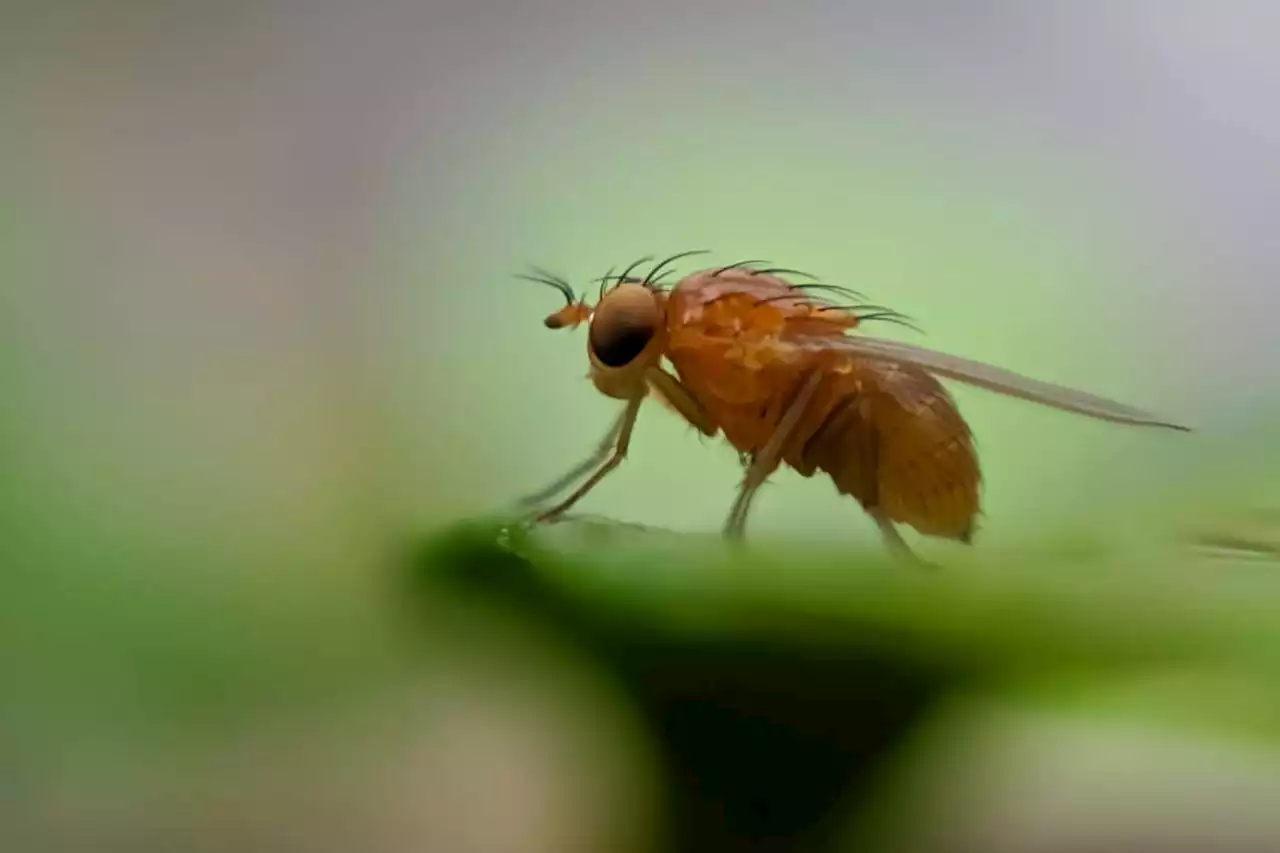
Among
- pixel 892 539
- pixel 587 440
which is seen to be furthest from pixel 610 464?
pixel 892 539

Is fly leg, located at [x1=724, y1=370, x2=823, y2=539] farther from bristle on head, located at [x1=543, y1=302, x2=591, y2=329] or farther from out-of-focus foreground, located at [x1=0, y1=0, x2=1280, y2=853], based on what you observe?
bristle on head, located at [x1=543, y1=302, x2=591, y2=329]

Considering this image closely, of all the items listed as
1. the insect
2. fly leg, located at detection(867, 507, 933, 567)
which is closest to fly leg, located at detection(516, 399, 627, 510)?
the insect

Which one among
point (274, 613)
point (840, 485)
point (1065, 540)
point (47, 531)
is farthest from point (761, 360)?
point (47, 531)

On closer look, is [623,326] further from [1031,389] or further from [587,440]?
[1031,389]

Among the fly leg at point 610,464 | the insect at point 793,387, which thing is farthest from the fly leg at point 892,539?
the fly leg at point 610,464

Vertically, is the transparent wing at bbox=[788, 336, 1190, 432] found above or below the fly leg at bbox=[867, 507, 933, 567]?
above

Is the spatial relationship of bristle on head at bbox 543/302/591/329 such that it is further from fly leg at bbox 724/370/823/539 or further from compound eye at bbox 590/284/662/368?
fly leg at bbox 724/370/823/539

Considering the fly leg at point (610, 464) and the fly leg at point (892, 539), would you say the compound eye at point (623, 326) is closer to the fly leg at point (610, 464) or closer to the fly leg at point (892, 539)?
the fly leg at point (610, 464)
